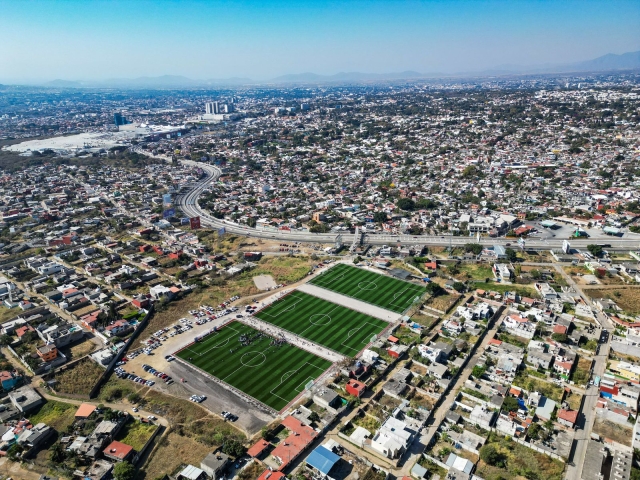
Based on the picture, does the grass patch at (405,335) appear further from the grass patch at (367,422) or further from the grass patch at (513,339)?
the grass patch at (367,422)


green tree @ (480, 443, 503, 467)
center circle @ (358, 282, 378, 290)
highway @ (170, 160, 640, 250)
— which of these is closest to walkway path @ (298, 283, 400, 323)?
center circle @ (358, 282, 378, 290)

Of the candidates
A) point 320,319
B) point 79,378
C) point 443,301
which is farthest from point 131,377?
point 443,301

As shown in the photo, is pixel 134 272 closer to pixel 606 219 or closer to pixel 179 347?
pixel 179 347

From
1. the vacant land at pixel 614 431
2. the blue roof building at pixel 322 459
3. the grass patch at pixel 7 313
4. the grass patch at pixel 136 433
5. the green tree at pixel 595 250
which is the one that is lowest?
the grass patch at pixel 136 433

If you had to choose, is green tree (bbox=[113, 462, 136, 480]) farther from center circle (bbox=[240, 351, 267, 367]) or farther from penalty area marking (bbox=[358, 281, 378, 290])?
penalty area marking (bbox=[358, 281, 378, 290])

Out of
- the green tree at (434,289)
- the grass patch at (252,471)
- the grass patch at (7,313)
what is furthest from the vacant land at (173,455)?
the green tree at (434,289)

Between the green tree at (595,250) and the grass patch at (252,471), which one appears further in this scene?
the green tree at (595,250)
